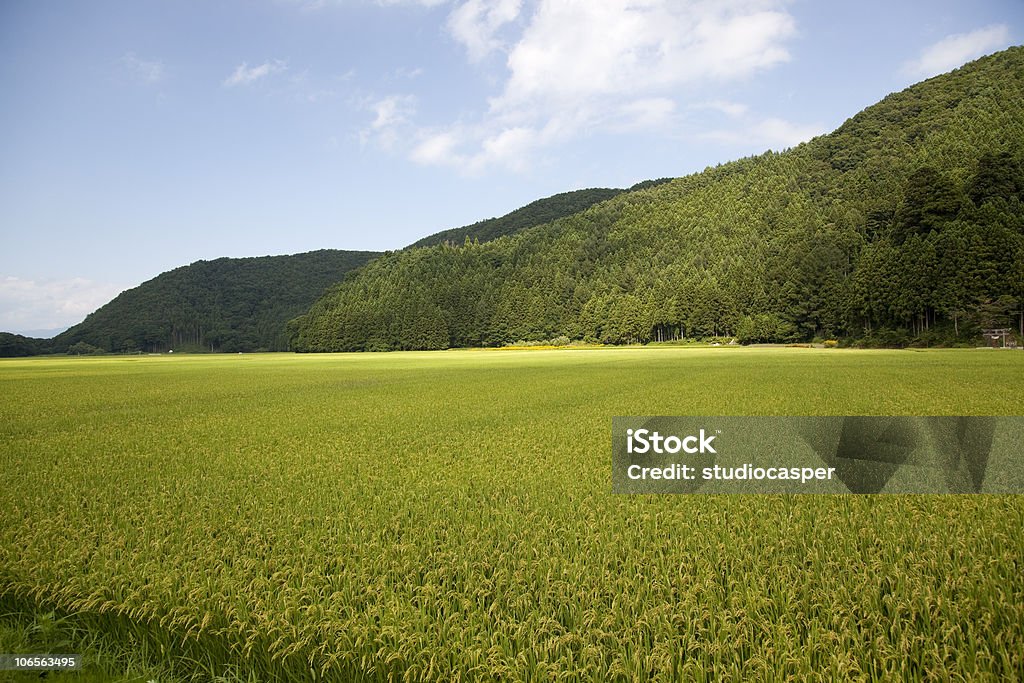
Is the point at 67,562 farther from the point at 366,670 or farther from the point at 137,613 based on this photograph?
the point at 366,670

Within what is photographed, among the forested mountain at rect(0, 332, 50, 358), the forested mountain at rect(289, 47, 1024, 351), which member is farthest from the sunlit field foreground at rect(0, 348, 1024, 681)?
the forested mountain at rect(0, 332, 50, 358)

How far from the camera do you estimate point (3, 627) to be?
13.9 ft

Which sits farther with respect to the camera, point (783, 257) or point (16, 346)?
point (16, 346)

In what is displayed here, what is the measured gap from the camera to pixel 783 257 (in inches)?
4309

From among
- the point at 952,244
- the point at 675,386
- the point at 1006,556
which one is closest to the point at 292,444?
the point at 1006,556

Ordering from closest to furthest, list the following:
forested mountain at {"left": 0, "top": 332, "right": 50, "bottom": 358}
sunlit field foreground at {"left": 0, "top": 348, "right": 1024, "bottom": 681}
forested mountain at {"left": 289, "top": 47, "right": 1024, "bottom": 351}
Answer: sunlit field foreground at {"left": 0, "top": 348, "right": 1024, "bottom": 681}, forested mountain at {"left": 289, "top": 47, "right": 1024, "bottom": 351}, forested mountain at {"left": 0, "top": 332, "right": 50, "bottom": 358}

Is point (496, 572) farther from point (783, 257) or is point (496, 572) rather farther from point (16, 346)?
point (16, 346)

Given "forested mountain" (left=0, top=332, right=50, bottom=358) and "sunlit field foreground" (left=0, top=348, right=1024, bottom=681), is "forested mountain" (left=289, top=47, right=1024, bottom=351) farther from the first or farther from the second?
"sunlit field foreground" (left=0, top=348, right=1024, bottom=681)

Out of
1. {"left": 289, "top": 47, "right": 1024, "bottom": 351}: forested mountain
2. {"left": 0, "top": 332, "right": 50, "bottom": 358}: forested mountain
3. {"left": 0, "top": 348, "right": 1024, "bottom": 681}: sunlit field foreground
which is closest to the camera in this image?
{"left": 0, "top": 348, "right": 1024, "bottom": 681}: sunlit field foreground

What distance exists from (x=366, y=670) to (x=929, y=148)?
148 m

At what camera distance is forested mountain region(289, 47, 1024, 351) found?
222ft

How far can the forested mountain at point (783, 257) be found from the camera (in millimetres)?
67688

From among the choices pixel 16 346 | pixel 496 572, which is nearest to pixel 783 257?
pixel 496 572

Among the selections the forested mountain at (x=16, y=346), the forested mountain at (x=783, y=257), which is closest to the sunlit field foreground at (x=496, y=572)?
the forested mountain at (x=783, y=257)
